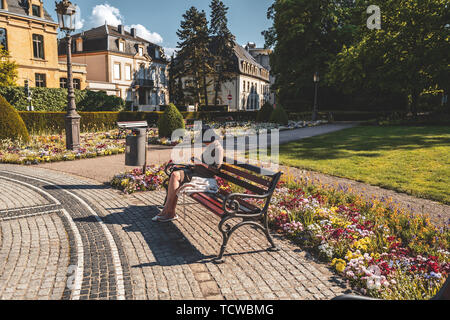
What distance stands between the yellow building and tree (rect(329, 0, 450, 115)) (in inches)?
1107

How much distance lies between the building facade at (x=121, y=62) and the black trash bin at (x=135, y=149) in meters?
36.4

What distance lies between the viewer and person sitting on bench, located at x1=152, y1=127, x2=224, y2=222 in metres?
5.41

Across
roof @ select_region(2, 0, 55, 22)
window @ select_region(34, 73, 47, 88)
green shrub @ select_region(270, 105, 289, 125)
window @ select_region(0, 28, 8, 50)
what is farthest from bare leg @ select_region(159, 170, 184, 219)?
roof @ select_region(2, 0, 55, 22)

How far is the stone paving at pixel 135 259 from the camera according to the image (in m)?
3.39

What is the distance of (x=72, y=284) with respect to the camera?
3.44 m

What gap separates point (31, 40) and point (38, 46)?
946 millimetres

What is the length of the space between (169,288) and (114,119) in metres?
19.6

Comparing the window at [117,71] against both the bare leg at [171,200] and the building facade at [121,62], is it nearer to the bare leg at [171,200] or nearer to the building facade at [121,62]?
the building facade at [121,62]

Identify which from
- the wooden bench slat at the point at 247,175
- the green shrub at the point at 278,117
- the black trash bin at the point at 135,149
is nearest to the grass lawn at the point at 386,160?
the wooden bench slat at the point at 247,175

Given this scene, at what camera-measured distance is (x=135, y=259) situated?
407cm

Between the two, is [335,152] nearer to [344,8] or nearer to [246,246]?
[246,246]

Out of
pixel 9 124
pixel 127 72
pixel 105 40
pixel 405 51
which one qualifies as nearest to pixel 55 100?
pixel 9 124
